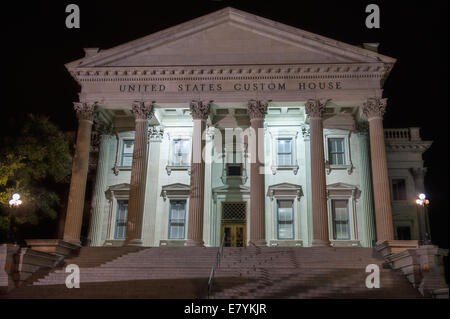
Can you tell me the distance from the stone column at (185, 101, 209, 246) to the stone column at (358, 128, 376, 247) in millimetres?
10349

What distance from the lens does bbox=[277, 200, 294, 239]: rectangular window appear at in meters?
29.7

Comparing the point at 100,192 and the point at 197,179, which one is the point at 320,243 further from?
the point at 100,192

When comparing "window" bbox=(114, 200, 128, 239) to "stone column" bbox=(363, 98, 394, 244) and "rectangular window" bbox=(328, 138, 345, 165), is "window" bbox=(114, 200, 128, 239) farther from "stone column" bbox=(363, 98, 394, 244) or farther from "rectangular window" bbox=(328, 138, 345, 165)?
"stone column" bbox=(363, 98, 394, 244)

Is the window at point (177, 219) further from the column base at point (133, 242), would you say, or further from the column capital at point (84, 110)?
the column capital at point (84, 110)

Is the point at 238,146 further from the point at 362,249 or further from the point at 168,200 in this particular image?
the point at 362,249

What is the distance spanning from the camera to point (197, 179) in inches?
1034

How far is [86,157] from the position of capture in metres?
27.4

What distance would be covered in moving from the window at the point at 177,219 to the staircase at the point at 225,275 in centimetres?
568

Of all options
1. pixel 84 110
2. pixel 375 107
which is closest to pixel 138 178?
pixel 84 110

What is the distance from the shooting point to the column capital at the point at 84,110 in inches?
1101

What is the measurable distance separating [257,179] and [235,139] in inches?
226
